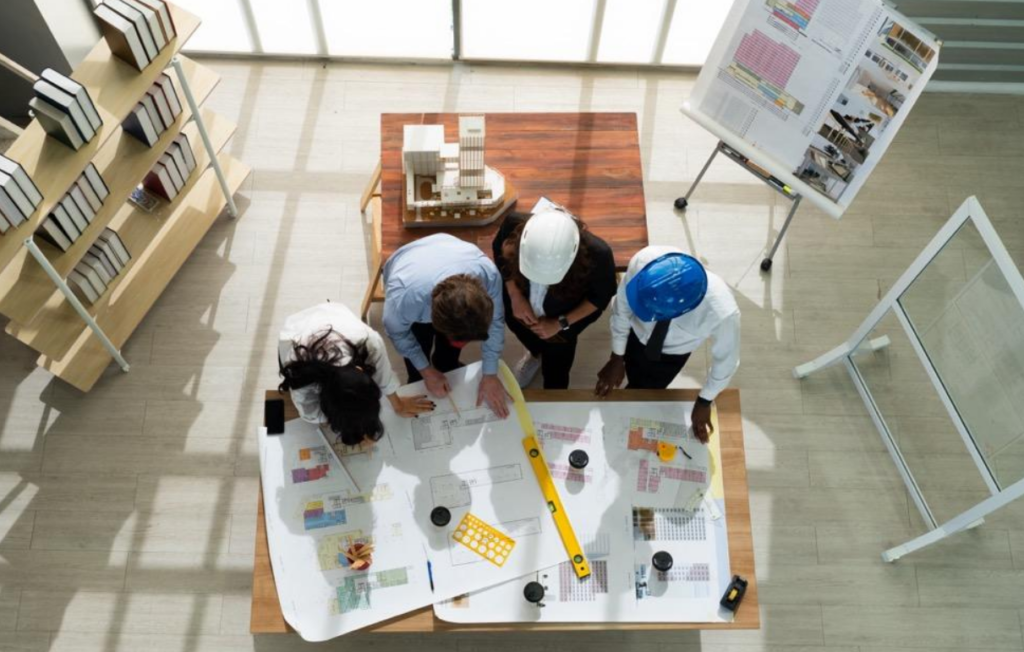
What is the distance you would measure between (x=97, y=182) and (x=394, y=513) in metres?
1.88

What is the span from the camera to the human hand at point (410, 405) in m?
3.36

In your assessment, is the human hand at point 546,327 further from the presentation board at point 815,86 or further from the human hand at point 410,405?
the presentation board at point 815,86

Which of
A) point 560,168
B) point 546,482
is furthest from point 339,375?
point 560,168

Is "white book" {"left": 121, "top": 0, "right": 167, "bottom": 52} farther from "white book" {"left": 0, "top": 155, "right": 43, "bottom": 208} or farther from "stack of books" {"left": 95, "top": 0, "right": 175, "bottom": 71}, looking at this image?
"white book" {"left": 0, "top": 155, "right": 43, "bottom": 208}

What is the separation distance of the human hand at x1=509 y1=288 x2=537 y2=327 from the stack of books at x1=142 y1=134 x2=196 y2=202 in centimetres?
183

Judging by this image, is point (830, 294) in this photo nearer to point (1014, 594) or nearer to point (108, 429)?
point (1014, 594)

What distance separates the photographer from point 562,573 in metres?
3.19

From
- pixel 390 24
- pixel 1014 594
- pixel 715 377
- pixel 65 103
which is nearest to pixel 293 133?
pixel 390 24

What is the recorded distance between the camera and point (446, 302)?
2.95m

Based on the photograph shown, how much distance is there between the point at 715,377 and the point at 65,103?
2.64 metres

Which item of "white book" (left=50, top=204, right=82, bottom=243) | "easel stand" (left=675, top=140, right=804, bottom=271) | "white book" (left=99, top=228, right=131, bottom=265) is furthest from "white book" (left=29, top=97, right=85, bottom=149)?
"easel stand" (left=675, top=140, right=804, bottom=271)

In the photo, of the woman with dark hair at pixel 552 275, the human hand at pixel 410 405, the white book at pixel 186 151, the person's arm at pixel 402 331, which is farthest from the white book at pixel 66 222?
the woman with dark hair at pixel 552 275

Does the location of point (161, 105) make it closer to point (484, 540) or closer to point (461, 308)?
point (461, 308)

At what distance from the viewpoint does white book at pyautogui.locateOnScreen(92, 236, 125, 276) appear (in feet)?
13.0
